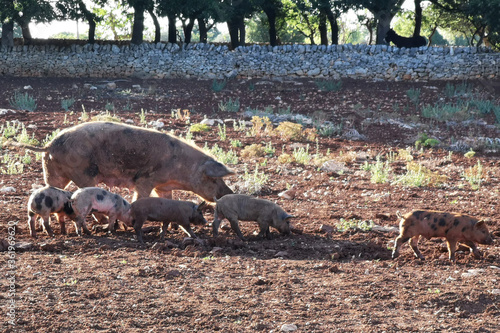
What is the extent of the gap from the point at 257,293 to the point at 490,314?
1.95 metres

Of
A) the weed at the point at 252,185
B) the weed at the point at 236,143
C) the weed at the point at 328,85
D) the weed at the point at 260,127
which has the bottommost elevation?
the weed at the point at 252,185

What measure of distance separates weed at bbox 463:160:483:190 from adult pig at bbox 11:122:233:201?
4.96 metres

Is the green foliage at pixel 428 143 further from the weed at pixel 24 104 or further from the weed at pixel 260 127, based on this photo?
the weed at pixel 24 104

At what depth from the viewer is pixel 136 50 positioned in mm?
30938

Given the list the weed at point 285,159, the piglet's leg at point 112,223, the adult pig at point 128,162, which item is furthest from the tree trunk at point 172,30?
the piglet's leg at point 112,223

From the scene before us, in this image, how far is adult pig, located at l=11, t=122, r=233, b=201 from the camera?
8.84 meters

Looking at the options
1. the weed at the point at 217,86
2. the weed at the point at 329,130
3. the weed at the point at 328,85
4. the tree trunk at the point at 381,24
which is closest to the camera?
the weed at the point at 329,130

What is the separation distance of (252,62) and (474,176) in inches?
756

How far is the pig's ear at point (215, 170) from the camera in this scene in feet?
28.9

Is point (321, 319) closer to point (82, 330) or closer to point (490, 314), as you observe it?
point (490, 314)

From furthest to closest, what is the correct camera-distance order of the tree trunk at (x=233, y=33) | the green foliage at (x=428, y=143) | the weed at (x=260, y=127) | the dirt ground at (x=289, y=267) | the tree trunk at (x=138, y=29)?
the tree trunk at (x=233, y=33) < the tree trunk at (x=138, y=29) < the weed at (x=260, y=127) < the green foliage at (x=428, y=143) < the dirt ground at (x=289, y=267)

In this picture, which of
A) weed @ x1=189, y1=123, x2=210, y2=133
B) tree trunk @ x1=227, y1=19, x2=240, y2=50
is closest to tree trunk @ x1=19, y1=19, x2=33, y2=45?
tree trunk @ x1=227, y1=19, x2=240, y2=50

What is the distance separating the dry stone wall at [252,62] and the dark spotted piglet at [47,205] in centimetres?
2258

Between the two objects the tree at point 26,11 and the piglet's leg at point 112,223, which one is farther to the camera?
the tree at point 26,11
